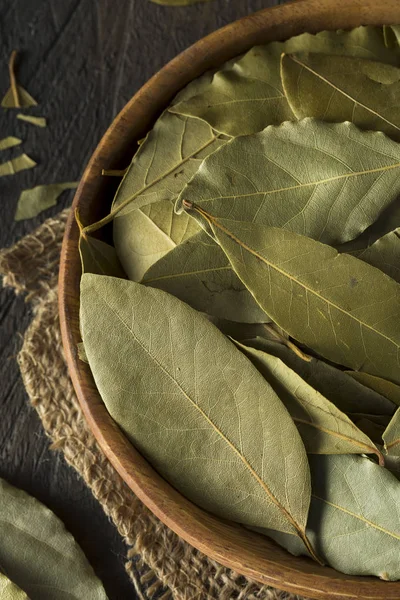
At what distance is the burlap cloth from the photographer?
0.88 meters

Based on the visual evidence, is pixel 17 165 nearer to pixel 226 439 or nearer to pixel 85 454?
pixel 85 454

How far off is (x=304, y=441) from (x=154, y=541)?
0.30m

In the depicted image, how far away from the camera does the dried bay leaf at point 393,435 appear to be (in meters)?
0.63

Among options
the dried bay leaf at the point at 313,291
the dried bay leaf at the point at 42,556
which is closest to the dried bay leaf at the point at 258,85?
the dried bay leaf at the point at 313,291

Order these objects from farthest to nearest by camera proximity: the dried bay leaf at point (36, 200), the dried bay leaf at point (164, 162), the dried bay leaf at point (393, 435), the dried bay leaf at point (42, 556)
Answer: the dried bay leaf at point (36, 200), the dried bay leaf at point (42, 556), the dried bay leaf at point (164, 162), the dried bay leaf at point (393, 435)

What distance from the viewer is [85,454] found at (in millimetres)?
920

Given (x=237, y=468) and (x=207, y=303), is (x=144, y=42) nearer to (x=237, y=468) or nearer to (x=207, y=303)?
(x=207, y=303)

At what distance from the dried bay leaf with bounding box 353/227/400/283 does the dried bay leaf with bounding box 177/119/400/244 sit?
0.07ft

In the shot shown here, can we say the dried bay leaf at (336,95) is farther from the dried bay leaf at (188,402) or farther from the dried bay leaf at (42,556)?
the dried bay leaf at (42,556)

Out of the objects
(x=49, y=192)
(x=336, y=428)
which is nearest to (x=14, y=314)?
(x=49, y=192)

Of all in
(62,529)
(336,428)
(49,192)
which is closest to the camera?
(336,428)

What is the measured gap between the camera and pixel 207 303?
2.29ft

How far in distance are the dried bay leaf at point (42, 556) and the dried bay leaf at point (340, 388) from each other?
0.37 m

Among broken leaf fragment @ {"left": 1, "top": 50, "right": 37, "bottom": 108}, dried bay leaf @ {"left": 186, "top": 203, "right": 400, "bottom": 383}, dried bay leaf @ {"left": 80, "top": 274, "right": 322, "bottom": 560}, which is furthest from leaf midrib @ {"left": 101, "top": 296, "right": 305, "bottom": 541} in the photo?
broken leaf fragment @ {"left": 1, "top": 50, "right": 37, "bottom": 108}
